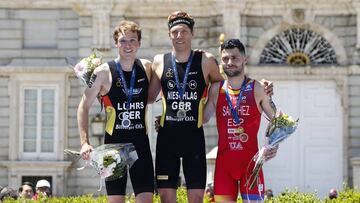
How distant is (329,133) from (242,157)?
14.4m

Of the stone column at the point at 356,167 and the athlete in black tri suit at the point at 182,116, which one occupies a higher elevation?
the athlete in black tri suit at the point at 182,116

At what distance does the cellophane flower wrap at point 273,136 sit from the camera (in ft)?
34.4

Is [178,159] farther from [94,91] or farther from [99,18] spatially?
[99,18]

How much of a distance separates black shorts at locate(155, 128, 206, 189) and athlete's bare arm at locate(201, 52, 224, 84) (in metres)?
0.57

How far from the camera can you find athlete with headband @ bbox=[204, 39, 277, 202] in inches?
416

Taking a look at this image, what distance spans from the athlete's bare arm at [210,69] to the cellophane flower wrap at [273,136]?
0.78 meters

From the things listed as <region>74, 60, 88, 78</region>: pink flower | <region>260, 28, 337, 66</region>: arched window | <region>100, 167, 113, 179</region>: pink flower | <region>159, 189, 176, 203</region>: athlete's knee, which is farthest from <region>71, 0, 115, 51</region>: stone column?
<region>100, 167, 113, 179</region>: pink flower

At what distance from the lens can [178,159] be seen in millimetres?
10719

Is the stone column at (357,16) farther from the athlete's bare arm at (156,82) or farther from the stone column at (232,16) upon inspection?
the athlete's bare arm at (156,82)

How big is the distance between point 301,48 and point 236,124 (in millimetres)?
14342

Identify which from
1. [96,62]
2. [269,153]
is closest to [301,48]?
[96,62]

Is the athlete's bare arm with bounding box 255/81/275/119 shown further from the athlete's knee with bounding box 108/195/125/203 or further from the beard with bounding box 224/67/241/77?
the athlete's knee with bounding box 108/195/125/203

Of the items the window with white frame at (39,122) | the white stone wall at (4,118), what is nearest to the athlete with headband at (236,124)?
Result: the window with white frame at (39,122)

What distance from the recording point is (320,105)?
2477cm
